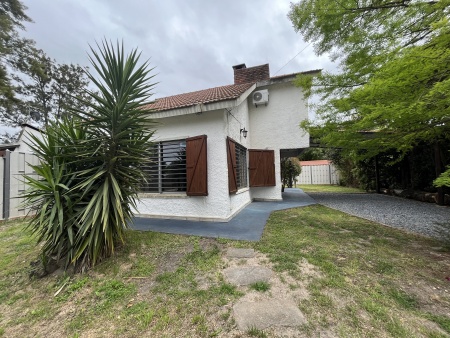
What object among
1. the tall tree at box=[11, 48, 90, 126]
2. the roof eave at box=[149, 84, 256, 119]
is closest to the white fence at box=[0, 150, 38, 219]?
the roof eave at box=[149, 84, 256, 119]

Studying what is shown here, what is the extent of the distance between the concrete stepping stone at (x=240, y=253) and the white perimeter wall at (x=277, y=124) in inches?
251

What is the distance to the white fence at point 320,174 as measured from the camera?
20.3m

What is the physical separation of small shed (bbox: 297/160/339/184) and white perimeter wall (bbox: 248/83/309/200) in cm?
1220

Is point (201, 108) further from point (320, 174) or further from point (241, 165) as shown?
point (320, 174)

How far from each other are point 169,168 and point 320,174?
19424 millimetres

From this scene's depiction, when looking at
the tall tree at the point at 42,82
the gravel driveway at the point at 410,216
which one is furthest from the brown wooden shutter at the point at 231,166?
the tall tree at the point at 42,82

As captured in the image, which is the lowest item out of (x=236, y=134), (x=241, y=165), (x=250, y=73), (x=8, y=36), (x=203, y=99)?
(x=241, y=165)

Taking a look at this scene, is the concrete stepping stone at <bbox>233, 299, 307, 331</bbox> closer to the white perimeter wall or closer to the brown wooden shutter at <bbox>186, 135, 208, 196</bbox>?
the brown wooden shutter at <bbox>186, 135, 208, 196</bbox>

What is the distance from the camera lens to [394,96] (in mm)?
3738

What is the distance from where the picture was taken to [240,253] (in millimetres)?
3764

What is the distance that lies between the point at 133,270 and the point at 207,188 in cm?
305

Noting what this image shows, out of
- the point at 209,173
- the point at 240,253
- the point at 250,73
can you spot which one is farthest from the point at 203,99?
the point at 240,253

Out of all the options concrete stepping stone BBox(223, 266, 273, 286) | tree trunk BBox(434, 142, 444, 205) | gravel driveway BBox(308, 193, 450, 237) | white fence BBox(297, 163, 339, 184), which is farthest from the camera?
white fence BBox(297, 163, 339, 184)

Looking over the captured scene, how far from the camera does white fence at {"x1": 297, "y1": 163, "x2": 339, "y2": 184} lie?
66.5 ft
